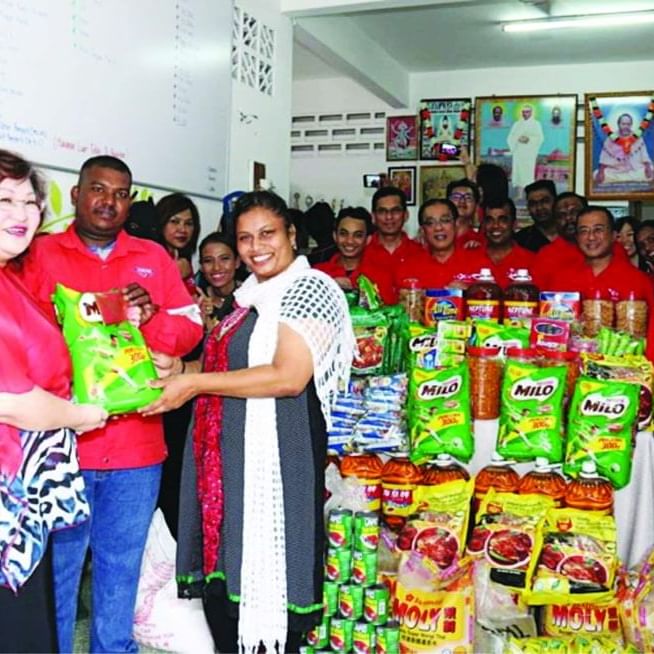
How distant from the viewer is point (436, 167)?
7.31 meters

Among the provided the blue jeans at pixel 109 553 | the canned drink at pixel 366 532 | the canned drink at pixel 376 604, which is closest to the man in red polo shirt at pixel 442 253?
the canned drink at pixel 366 532

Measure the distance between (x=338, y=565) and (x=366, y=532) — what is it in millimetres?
121

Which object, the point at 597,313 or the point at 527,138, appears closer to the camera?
the point at 597,313

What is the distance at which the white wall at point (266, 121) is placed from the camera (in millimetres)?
4258

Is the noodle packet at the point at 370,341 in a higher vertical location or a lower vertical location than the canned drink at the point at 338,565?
higher

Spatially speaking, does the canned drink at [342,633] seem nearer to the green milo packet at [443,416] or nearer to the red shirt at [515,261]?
the green milo packet at [443,416]

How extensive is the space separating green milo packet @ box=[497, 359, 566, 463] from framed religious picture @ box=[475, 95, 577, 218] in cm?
490

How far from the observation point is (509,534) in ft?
7.63

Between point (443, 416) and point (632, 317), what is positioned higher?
point (632, 317)

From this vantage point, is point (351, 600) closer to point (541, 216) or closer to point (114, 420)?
point (114, 420)

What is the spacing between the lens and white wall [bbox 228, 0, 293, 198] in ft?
14.0

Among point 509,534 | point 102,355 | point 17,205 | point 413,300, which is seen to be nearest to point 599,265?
point 413,300

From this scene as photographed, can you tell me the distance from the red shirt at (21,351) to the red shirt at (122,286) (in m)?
0.43

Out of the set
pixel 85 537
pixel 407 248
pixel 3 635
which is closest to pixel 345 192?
pixel 407 248
